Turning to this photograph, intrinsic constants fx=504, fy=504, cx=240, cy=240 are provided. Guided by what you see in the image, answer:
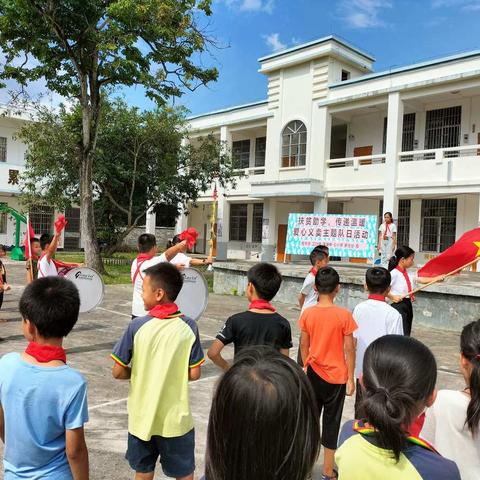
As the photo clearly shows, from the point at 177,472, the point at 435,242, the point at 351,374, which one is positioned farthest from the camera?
the point at 435,242

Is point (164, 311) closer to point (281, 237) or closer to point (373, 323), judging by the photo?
point (373, 323)

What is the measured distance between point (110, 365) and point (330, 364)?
11.3 ft

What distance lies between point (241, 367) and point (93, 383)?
4.49m

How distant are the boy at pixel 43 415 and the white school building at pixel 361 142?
16.3m

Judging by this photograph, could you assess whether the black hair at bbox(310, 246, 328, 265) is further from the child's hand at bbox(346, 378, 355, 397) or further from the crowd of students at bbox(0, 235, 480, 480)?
the child's hand at bbox(346, 378, 355, 397)

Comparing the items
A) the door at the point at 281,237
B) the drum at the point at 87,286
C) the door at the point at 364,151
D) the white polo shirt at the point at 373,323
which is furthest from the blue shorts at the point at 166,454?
the door at the point at 281,237

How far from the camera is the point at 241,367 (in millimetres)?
1188

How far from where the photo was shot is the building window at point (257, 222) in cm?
2497

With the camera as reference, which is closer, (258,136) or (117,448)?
(117,448)

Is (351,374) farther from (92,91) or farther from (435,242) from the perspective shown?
(435,242)

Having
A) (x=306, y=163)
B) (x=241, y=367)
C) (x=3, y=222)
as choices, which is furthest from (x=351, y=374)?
(x=3, y=222)

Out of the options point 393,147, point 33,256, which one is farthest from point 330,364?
point 393,147

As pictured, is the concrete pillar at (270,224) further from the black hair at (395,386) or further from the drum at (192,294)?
the black hair at (395,386)

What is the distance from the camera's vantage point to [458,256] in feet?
19.4
